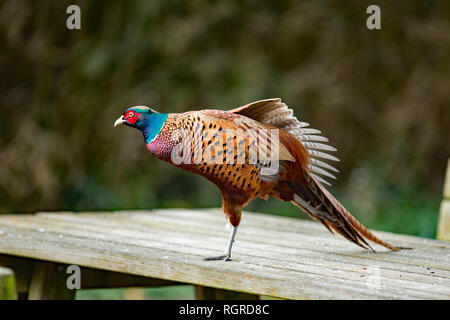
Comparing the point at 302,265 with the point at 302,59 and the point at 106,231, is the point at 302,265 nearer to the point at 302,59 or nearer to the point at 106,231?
the point at 106,231

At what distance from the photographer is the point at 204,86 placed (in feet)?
23.7

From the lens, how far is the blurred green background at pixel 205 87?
6754mm

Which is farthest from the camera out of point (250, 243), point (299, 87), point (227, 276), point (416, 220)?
point (299, 87)

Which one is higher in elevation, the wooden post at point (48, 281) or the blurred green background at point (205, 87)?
the blurred green background at point (205, 87)

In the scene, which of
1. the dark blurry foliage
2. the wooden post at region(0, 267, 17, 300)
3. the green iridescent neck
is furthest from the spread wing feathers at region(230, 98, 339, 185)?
the dark blurry foliage

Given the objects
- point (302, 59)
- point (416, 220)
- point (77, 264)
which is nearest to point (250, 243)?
point (77, 264)

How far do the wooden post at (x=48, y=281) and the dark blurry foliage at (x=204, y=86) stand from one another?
3271mm

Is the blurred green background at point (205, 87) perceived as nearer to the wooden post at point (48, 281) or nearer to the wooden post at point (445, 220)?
the wooden post at point (445, 220)

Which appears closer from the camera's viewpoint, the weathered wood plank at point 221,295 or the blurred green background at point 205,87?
the weathered wood plank at point 221,295

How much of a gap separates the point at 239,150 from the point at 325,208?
527 millimetres

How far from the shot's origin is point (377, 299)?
2.31 m

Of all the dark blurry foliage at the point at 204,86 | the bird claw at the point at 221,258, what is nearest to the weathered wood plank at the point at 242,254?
the bird claw at the point at 221,258

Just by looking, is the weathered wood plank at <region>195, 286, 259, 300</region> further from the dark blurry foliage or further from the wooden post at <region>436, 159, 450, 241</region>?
the dark blurry foliage
